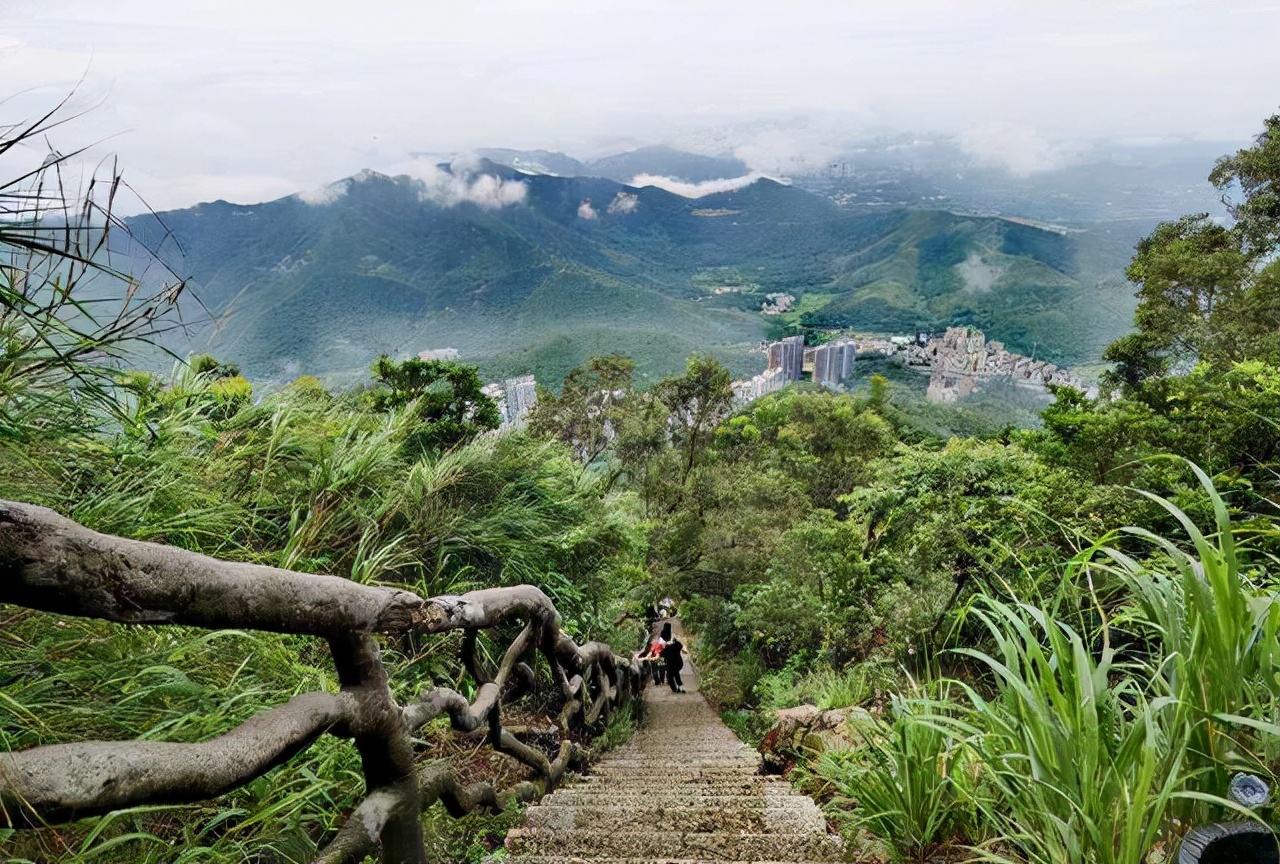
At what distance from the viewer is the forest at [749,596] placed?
48.1 inches

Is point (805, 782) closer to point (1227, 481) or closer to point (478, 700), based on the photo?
point (478, 700)

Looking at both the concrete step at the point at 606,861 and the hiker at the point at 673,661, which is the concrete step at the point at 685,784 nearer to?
the concrete step at the point at 606,861

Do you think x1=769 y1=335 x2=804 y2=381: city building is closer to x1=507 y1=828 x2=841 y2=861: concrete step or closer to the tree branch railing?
x1=507 y1=828 x2=841 y2=861: concrete step

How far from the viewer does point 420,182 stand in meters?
95.6

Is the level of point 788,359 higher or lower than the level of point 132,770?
lower

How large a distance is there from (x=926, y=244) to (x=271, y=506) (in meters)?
79.7

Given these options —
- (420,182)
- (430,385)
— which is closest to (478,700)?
(430,385)

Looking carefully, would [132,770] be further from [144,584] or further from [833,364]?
[833,364]

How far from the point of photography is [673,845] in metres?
2.12

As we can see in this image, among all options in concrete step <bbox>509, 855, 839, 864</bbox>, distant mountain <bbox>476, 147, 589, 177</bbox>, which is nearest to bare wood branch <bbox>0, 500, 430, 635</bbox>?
concrete step <bbox>509, 855, 839, 864</bbox>

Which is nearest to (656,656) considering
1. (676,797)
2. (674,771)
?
(674,771)

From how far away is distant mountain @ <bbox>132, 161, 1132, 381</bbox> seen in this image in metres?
50.2

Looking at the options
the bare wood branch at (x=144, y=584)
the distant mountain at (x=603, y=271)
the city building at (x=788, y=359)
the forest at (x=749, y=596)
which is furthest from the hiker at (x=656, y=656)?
the city building at (x=788, y=359)

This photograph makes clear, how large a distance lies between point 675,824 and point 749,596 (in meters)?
7.19
